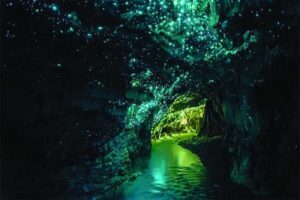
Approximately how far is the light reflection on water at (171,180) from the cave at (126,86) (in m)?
0.06

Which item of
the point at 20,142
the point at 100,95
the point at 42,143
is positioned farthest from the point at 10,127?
the point at 100,95

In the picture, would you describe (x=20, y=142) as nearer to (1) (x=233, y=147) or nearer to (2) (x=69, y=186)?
(2) (x=69, y=186)

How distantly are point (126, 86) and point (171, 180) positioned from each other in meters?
3.61

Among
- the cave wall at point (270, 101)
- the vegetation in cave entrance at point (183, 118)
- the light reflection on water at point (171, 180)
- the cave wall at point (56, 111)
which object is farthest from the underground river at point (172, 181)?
the vegetation in cave entrance at point (183, 118)

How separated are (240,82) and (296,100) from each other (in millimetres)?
2997

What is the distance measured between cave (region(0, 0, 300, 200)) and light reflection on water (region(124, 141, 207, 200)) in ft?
0.21

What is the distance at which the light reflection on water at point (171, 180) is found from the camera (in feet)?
27.6

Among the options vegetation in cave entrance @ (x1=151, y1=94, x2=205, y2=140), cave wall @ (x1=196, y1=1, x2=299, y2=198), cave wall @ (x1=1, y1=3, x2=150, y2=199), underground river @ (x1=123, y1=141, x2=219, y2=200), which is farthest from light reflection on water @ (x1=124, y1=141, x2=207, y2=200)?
vegetation in cave entrance @ (x1=151, y1=94, x2=205, y2=140)

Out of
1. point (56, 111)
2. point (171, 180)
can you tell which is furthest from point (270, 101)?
point (56, 111)

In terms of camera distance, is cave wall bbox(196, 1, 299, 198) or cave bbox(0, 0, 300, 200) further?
cave wall bbox(196, 1, 299, 198)

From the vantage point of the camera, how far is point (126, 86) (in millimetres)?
9328

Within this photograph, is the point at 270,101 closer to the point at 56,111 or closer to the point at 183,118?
the point at 56,111

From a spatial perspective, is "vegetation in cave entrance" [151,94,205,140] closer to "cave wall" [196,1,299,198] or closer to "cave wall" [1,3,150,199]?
"cave wall" [196,1,299,198]

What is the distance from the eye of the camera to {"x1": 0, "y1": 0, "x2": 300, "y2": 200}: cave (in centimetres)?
535
